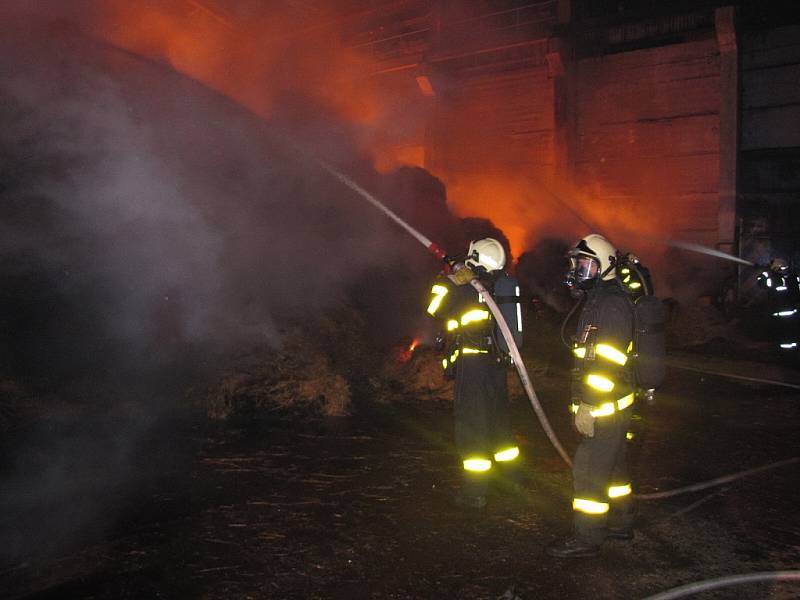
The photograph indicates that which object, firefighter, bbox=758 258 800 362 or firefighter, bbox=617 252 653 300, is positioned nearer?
firefighter, bbox=617 252 653 300

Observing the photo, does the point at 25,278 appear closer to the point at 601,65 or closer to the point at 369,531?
the point at 369,531

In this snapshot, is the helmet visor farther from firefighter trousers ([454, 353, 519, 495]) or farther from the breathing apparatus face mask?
firefighter trousers ([454, 353, 519, 495])

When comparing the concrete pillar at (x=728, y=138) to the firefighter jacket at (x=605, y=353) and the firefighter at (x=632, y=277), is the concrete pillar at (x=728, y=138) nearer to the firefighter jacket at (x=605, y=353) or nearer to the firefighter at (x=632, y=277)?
the firefighter at (x=632, y=277)

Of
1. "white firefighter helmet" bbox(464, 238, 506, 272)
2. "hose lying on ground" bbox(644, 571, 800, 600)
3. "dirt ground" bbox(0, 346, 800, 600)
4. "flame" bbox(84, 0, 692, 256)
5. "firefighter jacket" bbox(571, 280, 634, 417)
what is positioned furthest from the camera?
"flame" bbox(84, 0, 692, 256)

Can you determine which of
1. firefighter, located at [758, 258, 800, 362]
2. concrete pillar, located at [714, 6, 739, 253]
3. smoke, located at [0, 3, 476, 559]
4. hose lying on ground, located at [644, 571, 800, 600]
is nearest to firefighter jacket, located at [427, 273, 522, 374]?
hose lying on ground, located at [644, 571, 800, 600]

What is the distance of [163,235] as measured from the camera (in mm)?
7574

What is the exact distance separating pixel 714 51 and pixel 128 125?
11635 mm

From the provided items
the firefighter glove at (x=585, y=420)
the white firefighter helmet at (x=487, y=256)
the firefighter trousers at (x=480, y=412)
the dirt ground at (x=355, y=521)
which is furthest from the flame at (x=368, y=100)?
the firefighter glove at (x=585, y=420)

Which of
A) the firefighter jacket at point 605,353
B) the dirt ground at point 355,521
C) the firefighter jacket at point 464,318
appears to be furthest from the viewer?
the firefighter jacket at point 464,318

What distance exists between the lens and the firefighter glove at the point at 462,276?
3.77 metres

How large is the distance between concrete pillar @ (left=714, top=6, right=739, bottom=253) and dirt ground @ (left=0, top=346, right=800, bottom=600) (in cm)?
786

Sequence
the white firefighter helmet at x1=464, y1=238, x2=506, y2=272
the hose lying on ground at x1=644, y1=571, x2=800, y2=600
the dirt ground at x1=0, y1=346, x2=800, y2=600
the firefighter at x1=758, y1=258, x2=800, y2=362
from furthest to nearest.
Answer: the firefighter at x1=758, y1=258, x2=800, y2=362 → the white firefighter helmet at x1=464, y1=238, x2=506, y2=272 → the dirt ground at x1=0, y1=346, x2=800, y2=600 → the hose lying on ground at x1=644, y1=571, x2=800, y2=600

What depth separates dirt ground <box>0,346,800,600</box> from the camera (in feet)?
9.54

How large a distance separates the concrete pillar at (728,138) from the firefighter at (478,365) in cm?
1033
